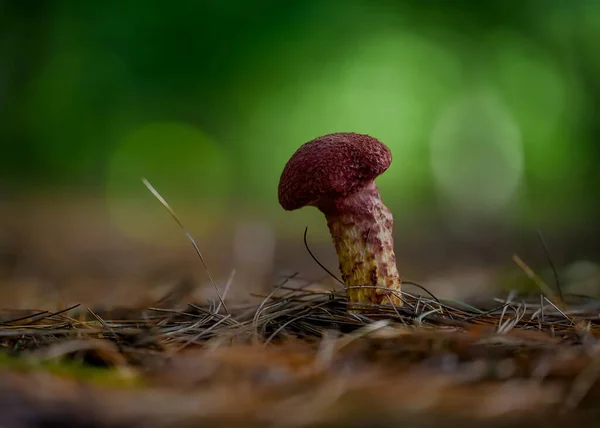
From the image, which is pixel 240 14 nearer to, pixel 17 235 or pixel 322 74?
pixel 322 74

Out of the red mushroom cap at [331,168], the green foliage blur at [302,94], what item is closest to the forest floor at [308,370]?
the red mushroom cap at [331,168]

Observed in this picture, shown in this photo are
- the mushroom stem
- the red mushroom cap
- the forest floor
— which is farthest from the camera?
the mushroom stem

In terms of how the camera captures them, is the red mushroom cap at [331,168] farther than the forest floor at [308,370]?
Yes

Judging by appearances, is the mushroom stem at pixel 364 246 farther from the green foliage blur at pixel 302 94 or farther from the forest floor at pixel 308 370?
the green foliage blur at pixel 302 94

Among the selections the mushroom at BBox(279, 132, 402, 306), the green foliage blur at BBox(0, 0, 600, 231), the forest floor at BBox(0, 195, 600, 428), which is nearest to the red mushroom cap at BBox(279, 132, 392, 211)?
the mushroom at BBox(279, 132, 402, 306)

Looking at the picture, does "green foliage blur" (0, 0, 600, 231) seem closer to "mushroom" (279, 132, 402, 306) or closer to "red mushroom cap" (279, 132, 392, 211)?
"mushroom" (279, 132, 402, 306)

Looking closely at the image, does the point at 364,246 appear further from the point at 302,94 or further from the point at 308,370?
the point at 302,94

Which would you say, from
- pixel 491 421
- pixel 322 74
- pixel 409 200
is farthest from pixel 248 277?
pixel 409 200

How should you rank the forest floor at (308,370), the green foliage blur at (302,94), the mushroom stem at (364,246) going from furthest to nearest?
the green foliage blur at (302,94)
the mushroom stem at (364,246)
the forest floor at (308,370)
